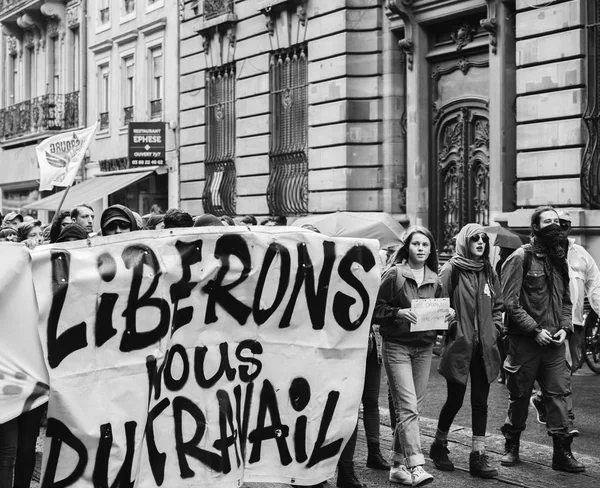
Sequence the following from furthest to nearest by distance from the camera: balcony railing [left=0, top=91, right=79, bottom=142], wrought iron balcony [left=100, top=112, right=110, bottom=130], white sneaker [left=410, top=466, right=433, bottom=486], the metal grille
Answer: balcony railing [left=0, top=91, right=79, bottom=142] < wrought iron balcony [left=100, top=112, right=110, bottom=130] < the metal grille < white sneaker [left=410, top=466, right=433, bottom=486]

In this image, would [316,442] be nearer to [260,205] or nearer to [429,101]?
[429,101]

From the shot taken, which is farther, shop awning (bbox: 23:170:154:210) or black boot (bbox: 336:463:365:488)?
shop awning (bbox: 23:170:154:210)

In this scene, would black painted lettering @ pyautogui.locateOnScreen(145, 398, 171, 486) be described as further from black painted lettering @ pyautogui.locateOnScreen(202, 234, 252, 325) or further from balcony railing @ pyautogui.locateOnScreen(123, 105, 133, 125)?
balcony railing @ pyautogui.locateOnScreen(123, 105, 133, 125)

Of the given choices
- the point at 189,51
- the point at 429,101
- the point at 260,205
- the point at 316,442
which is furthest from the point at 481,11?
the point at 316,442

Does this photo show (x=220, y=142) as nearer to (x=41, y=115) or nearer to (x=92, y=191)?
(x=92, y=191)

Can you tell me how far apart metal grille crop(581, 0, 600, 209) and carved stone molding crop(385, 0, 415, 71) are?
13.5 feet

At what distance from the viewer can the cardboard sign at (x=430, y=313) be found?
737 cm

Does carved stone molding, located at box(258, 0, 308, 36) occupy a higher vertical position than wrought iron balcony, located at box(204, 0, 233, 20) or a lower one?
lower

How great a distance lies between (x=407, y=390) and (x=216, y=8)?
17.9 metres

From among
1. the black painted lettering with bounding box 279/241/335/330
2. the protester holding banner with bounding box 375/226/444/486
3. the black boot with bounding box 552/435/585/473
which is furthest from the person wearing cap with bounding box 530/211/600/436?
the black painted lettering with bounding box 279/241/335/330

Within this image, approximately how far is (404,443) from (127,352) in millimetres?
2225

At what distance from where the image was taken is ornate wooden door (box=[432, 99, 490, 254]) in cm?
1808

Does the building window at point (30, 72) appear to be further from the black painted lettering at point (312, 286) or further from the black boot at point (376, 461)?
the black painted lettering at point (312, 286)

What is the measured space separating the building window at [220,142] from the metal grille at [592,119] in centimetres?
997
